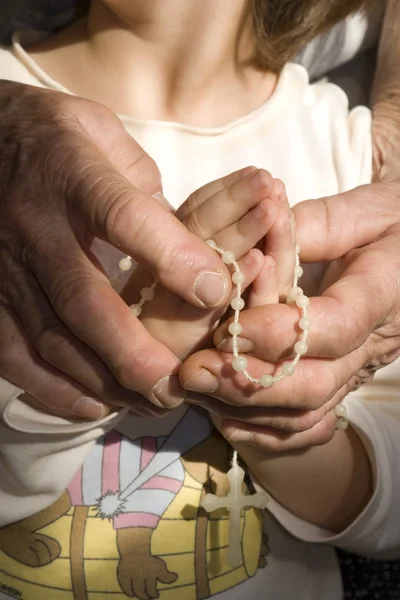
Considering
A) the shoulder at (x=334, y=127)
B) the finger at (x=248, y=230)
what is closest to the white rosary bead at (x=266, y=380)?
the finger at (x=248, y=230)

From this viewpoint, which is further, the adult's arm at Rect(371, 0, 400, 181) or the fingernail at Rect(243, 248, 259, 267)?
the adult's arm at Rect(371, 0, 400, 181)

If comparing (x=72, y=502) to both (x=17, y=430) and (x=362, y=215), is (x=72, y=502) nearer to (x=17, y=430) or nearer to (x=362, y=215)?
(x=17, y=430)

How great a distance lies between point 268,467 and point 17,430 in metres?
0.29

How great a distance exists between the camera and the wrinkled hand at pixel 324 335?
525 millimetres

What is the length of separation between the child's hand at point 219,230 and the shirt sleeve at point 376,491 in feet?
0.88

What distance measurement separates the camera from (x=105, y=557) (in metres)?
0.72

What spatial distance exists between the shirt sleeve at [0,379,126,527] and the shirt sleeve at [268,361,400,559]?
10.4 inches

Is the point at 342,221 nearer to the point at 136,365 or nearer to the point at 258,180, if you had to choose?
the point at 258,180

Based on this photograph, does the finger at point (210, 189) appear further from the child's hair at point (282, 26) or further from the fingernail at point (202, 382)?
the child's hair at point (282, 26)

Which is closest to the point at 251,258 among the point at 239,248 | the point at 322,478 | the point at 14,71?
the point at 239,248

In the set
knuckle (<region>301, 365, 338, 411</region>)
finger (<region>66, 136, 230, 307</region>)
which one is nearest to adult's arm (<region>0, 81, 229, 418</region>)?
finger (<region>66, 136, 230, 307</region>)

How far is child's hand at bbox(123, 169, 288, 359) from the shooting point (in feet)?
1.69

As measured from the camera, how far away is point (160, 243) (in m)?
0.49

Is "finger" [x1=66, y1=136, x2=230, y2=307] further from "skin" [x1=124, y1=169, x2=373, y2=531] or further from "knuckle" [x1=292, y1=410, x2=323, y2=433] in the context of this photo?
"knuckle" [x1=292, y1=410, x2=323, y2=433]
